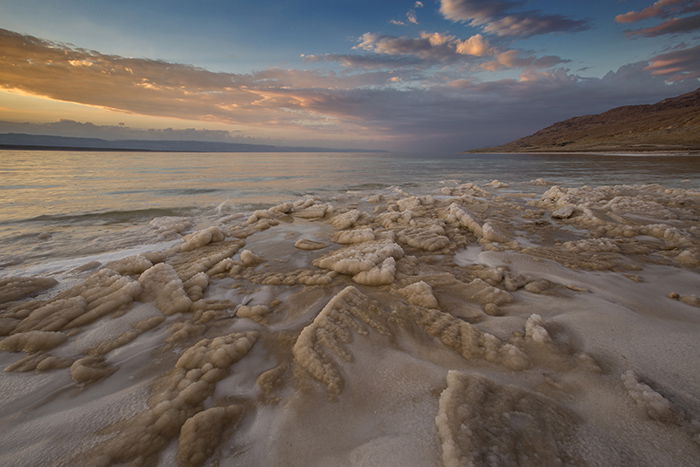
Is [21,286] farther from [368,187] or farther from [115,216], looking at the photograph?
[368,187]

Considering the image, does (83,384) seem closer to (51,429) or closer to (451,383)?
(51,429)

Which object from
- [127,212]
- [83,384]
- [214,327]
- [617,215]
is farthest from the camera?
[127,212]

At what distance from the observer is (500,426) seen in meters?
1.50

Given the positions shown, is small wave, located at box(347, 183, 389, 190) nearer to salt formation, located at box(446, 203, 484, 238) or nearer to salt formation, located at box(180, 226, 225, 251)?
salt formation, located at box(446, 203, 484, 238)

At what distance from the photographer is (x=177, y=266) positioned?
4.11 meters

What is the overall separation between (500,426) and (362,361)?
36.9 inches

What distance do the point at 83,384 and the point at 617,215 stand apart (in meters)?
8.87

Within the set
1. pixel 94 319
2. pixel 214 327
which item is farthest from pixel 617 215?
pixel 94 319

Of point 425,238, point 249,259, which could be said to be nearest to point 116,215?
point 249,259

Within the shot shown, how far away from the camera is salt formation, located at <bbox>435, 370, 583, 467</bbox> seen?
1.35 m

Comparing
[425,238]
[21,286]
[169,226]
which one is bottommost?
[169,226]

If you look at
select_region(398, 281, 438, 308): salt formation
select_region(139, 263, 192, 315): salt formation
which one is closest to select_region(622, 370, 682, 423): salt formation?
select_region(398, 281, 438, 308): salt formation

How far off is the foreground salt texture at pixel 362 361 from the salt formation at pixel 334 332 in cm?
1

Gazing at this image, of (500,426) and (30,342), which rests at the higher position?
(500,426)
